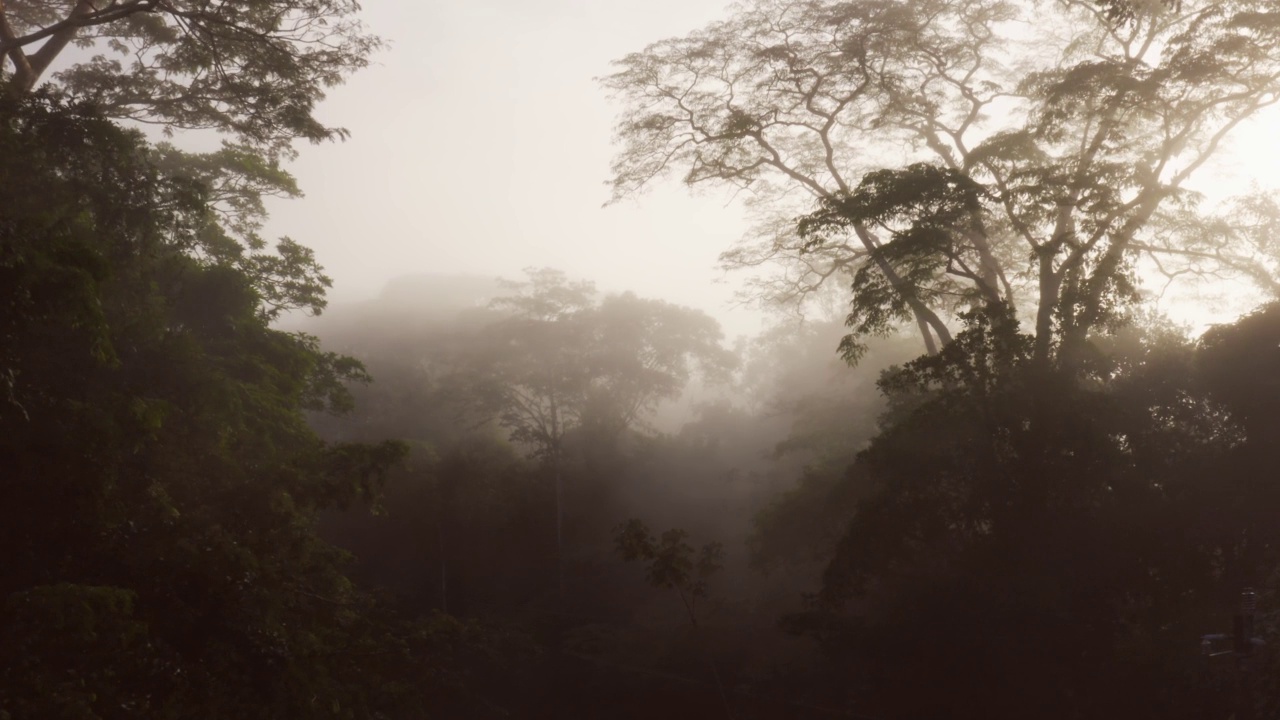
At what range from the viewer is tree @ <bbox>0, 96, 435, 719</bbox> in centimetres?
733

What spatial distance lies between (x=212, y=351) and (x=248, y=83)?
4.20 meters

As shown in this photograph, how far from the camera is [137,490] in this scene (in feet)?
32.6

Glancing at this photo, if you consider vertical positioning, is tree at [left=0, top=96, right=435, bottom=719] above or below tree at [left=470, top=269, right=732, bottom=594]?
below

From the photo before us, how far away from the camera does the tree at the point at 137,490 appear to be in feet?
24.1

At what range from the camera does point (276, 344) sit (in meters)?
15.3

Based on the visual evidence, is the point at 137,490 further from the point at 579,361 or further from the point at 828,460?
the point at 579,361

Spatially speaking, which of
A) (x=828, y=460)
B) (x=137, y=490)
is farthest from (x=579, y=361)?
(x=137, y=490)

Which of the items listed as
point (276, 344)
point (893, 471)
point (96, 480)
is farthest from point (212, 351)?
point (893, 471)

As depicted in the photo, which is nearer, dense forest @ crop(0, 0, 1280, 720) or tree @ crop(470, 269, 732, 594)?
dense forest @ crop(0, 0, 1280, 720)

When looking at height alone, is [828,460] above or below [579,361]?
below

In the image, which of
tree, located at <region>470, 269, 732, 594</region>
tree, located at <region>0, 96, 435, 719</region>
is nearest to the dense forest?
tree, located at <region>0, 96, 435, 719</region>

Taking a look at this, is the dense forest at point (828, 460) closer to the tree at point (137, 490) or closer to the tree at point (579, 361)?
the tree at point (137, 490)

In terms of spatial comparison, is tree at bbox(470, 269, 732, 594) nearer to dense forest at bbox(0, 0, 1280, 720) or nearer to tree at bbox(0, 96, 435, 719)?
dense forest at bbox(0, 0, 1280, 720)

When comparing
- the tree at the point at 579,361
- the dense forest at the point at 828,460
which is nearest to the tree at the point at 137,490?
the dense forest at the point at 828,460
